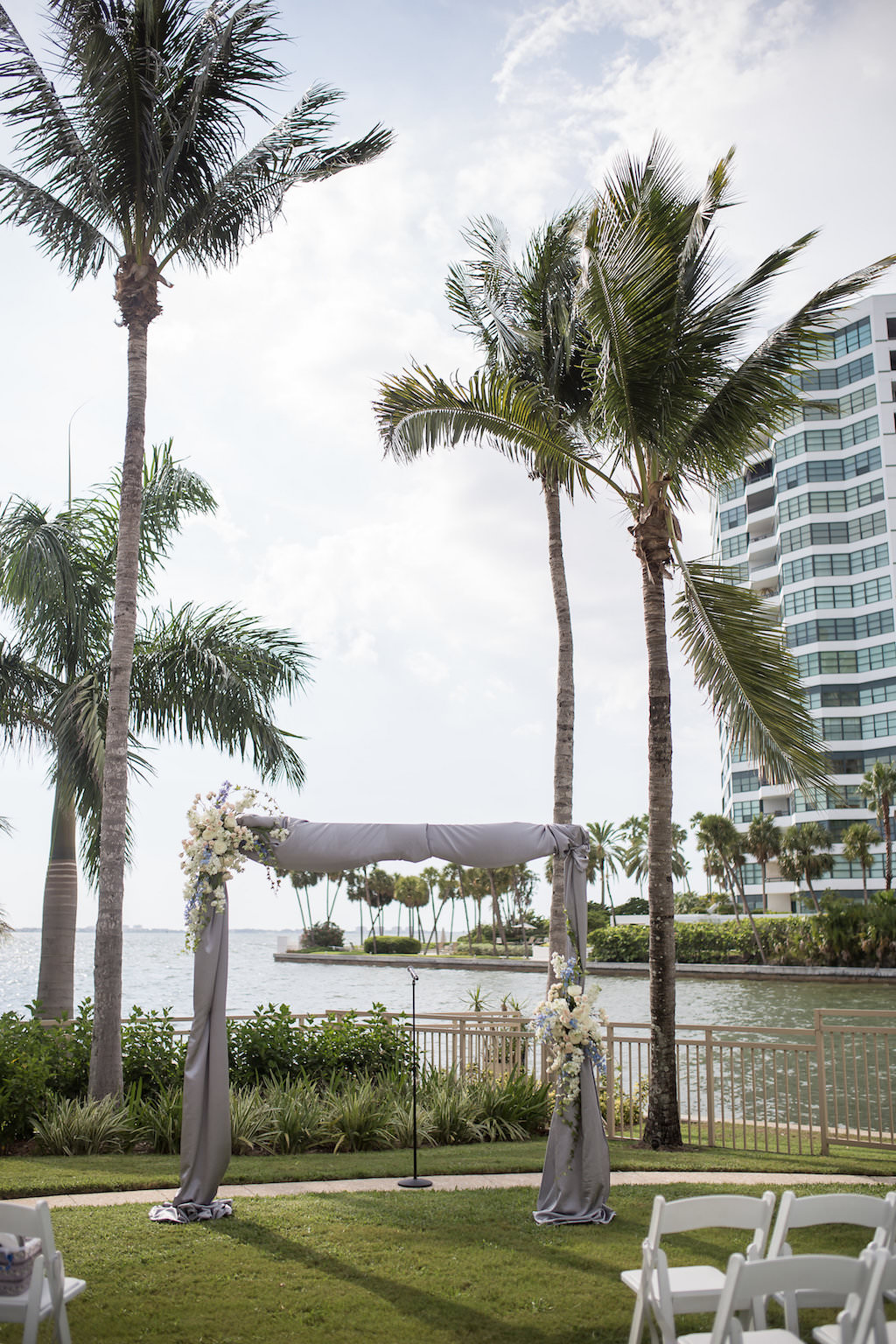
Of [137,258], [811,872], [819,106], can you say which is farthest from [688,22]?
[811,872]

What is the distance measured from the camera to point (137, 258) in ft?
41.0

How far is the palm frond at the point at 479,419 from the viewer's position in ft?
41.0

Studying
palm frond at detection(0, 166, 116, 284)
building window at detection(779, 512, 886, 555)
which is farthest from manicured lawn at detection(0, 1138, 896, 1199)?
building window at detection(779, 512, 886, 555)

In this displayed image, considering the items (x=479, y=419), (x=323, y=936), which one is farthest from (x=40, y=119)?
(x=323, y=936)

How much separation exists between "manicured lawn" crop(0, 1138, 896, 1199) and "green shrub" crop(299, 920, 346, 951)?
9011 cm

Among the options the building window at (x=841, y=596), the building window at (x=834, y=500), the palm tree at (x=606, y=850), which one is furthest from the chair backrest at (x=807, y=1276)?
the palm tree at (x=606, y=850)

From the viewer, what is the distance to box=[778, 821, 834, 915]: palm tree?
6228 centimetres

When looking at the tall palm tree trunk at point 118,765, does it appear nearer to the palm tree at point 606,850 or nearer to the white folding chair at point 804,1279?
the white folding chair at point 804,1279

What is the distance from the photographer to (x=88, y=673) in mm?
14453

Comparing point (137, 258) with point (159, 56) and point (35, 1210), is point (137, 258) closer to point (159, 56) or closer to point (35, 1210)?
point (159, 56)

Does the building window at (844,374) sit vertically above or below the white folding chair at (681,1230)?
above

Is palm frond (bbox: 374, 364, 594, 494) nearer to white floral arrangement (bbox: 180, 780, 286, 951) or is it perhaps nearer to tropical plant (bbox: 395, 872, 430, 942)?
white floral arrangement (bbox: 180, 780, 286, 951)

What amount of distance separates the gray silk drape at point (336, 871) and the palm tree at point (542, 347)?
554cm

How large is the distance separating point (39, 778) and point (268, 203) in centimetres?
837
